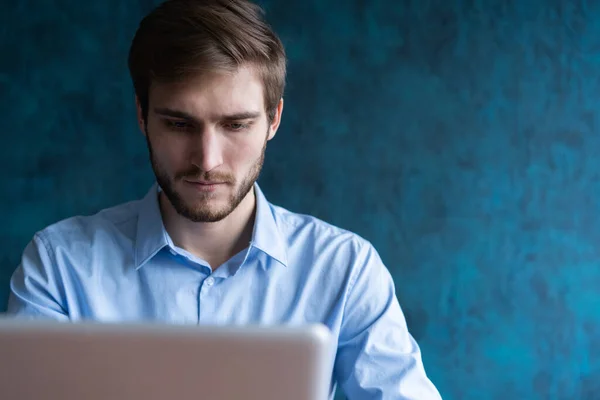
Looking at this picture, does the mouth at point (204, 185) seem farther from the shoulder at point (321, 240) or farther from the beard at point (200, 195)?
the shoulder at point (321, 240)

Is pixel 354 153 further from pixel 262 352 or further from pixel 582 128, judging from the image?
pixel 262 352

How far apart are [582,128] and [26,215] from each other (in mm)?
1703

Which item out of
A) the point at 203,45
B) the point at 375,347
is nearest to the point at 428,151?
the point at 375,347

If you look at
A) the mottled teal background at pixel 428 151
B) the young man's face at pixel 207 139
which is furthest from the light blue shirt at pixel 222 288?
the mottled teal background at pixel 428 151

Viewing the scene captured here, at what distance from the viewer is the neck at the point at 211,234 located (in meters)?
1.49

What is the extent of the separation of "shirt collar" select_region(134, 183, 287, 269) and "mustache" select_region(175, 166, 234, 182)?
0.49 ft

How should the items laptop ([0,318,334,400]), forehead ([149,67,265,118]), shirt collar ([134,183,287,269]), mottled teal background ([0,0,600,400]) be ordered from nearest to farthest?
1. laptop ([0,318,334,400])
2. forehead ([149,67,265,118])
3. shirt collar ([134,183,287,269])
4. mottled teal background ([0,0,600,400])

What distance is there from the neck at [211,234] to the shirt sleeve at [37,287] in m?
0.26

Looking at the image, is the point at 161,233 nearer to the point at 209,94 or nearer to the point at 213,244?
the point at 213,244

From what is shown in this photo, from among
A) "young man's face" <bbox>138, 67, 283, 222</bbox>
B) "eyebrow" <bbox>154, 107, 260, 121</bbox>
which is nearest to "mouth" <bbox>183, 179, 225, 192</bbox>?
"young man's face" <bbox>138, 67, 283, 222</bbox>

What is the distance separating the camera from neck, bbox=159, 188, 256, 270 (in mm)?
1493

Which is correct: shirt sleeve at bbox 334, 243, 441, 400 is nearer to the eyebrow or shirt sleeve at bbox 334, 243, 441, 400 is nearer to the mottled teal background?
the eyebrow

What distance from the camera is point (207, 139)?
1.35 m

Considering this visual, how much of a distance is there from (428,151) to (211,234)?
85 centimetres
